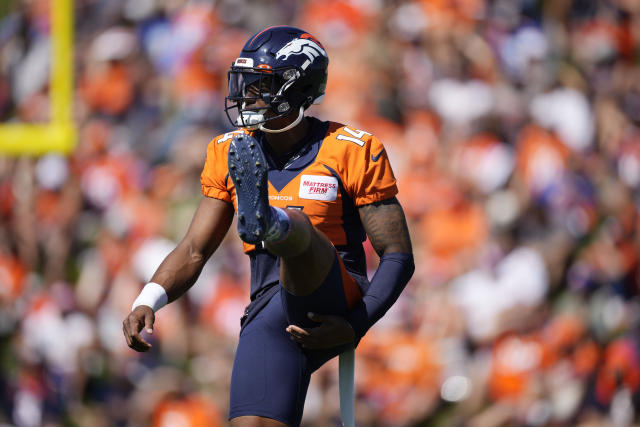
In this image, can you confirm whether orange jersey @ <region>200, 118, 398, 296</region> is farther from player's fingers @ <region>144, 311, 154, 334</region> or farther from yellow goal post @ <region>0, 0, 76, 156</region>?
yellow goal post @ <region>0, 0, 76, 156</region>

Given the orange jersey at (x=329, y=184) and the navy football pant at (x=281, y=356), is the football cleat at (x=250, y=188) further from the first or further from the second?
the orange jersey at (x=329, y=184)

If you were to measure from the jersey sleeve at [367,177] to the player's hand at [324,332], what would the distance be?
0.46 meters

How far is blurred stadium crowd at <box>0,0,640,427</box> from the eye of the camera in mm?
6191

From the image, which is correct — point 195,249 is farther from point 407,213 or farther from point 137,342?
point 407,213

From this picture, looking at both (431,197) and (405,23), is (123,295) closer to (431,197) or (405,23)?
(431,197)

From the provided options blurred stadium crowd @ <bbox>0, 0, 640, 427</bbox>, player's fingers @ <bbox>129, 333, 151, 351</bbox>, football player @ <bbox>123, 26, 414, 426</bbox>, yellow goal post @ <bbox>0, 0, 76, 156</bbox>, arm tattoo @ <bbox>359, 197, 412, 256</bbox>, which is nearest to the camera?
football player @ <bbox>123, 26, 414, 426</bbox>

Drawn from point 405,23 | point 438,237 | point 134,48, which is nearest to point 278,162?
point 438,237

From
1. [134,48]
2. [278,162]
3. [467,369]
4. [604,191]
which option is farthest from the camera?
[134,48]

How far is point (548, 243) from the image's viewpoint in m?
6.31

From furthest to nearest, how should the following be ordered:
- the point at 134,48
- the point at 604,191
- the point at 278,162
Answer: the point at 134,48, the point at 604,191, the point at 278,162

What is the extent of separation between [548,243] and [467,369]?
1008mm

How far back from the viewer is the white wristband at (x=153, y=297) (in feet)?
10.5

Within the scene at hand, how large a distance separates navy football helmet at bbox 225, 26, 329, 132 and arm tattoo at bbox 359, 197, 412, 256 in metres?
0.43

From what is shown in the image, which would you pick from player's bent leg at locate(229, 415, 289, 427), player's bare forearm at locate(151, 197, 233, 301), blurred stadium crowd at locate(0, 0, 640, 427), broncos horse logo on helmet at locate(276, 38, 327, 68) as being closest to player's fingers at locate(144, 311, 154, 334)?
player's bare forearm at locate(151, 197, 233, 301)
